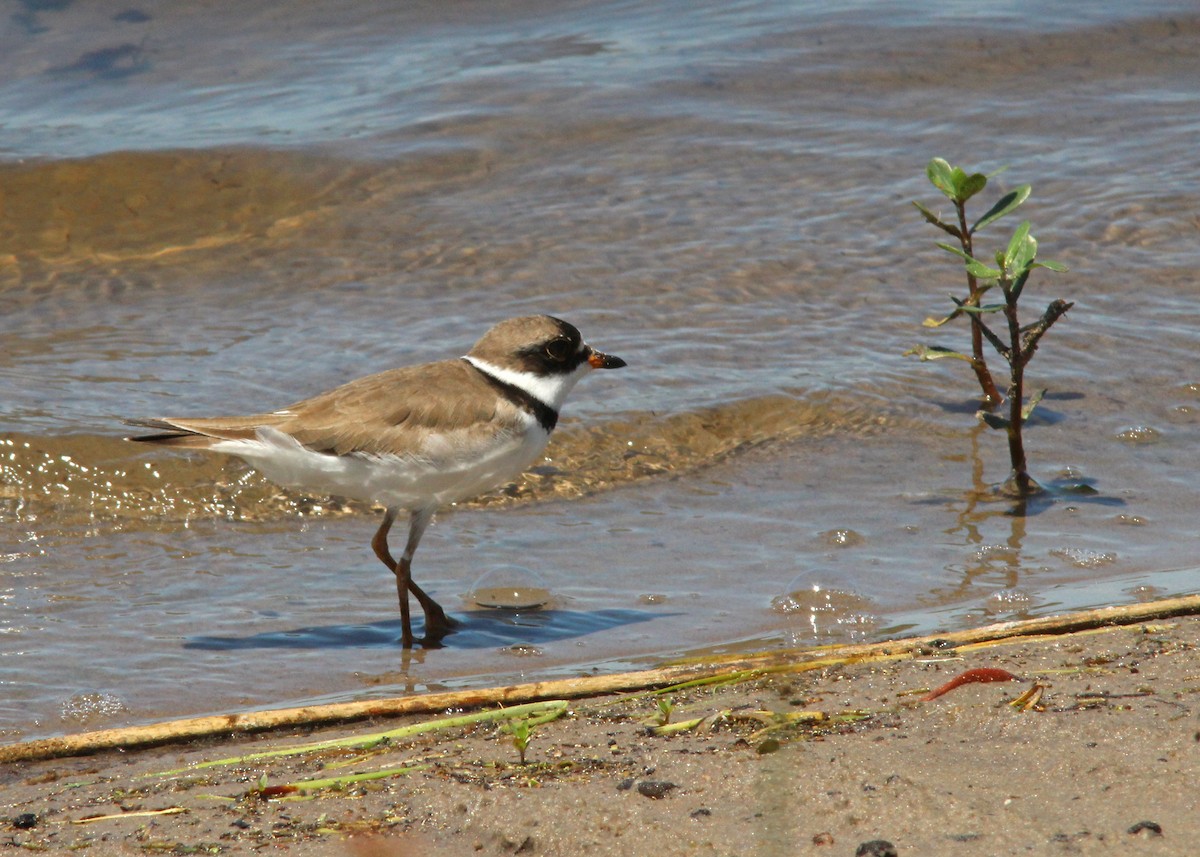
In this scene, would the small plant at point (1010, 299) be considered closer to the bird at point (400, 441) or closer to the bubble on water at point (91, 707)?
the bird at point (400, 441)

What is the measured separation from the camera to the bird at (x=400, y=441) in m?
5.44

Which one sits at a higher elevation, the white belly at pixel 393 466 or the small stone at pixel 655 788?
the white belly at pixel 393 466

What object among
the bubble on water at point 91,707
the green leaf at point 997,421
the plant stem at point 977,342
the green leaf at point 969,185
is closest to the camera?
the bubble on water at point 91,707

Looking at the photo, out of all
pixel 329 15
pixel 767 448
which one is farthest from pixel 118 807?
pixel 329 15

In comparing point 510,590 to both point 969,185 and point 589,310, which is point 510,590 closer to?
point 969,185

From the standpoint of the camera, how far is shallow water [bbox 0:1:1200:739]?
17.6ft

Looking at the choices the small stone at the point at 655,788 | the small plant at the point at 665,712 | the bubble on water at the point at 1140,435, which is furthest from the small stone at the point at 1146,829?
the bubble on water at the point at 1140,435

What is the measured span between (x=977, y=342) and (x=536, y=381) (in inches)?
90.0

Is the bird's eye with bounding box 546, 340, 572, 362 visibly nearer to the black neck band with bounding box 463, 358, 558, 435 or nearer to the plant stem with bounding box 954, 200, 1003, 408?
the black neck band with bounding box 463, 358, 558, 435

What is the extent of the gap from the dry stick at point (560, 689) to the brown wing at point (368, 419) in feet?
4.66

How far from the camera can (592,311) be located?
857 cm

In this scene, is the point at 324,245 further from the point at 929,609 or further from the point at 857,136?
the point at 929,609

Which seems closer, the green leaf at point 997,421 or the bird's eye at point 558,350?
the bird's eye at point 558,350

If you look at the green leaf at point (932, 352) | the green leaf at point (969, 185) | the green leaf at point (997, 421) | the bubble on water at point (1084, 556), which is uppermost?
the green leaf at point (969, 185)
